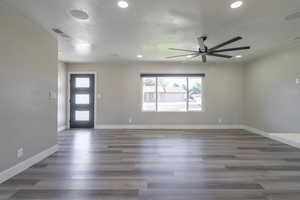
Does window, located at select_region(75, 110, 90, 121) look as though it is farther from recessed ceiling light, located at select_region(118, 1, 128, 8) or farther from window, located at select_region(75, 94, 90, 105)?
recessed ceiling light, located at select_region(118, 1, 128, 8)

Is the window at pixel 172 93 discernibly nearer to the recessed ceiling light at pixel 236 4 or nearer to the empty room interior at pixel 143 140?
the empty room interior at pixel 143 140

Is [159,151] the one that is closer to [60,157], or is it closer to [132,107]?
[60,157]

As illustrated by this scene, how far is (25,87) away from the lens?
9.40ft

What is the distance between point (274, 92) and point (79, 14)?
217 inches

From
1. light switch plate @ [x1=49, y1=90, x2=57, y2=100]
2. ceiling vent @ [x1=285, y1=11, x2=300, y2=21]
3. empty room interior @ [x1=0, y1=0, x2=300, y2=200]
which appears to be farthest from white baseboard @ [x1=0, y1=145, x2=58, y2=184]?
ceiling vent @ [x1=285, y1=11, x2=300, y2=21]

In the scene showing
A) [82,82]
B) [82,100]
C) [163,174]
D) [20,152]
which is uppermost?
[82,82]

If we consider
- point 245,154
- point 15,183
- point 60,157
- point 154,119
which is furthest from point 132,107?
point 15,183

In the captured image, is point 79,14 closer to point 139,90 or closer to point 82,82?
point 139,90

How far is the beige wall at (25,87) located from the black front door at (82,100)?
9.64 feet

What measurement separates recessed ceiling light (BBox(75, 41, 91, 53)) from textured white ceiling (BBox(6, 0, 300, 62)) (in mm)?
120

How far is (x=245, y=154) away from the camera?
359 cm

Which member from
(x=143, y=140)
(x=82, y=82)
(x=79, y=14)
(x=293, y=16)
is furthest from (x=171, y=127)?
(x=79, y=14)

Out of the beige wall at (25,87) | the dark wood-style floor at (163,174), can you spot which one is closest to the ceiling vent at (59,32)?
the beige wall at (25,87)

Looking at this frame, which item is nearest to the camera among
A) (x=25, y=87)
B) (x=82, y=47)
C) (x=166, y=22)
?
(x=25, y=87)
